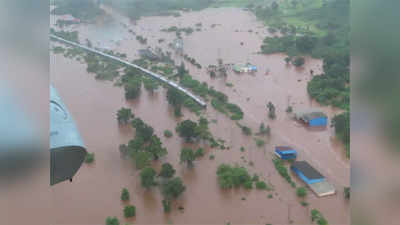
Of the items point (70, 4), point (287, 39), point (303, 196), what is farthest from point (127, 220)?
point (70, 4)

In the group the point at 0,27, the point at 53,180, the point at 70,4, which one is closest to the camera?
the point at 0,27

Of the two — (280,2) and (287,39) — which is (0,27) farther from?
(280,2)

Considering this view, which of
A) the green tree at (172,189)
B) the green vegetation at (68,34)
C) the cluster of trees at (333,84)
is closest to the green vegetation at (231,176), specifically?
the green tree at (172,189)

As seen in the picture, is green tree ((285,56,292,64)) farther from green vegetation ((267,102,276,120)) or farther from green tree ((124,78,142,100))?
green tree ((124,78,142,100))

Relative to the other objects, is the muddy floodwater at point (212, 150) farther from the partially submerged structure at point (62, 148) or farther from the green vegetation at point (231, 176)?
the partially submerged structure at point (62, 148)

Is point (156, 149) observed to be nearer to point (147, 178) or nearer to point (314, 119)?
point (147, 178)

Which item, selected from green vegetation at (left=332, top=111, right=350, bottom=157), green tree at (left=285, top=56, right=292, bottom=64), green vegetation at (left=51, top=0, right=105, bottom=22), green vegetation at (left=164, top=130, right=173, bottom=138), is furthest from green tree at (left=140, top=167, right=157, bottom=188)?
green vegetation at (left=51, top=0, right=105, bottom=22)
